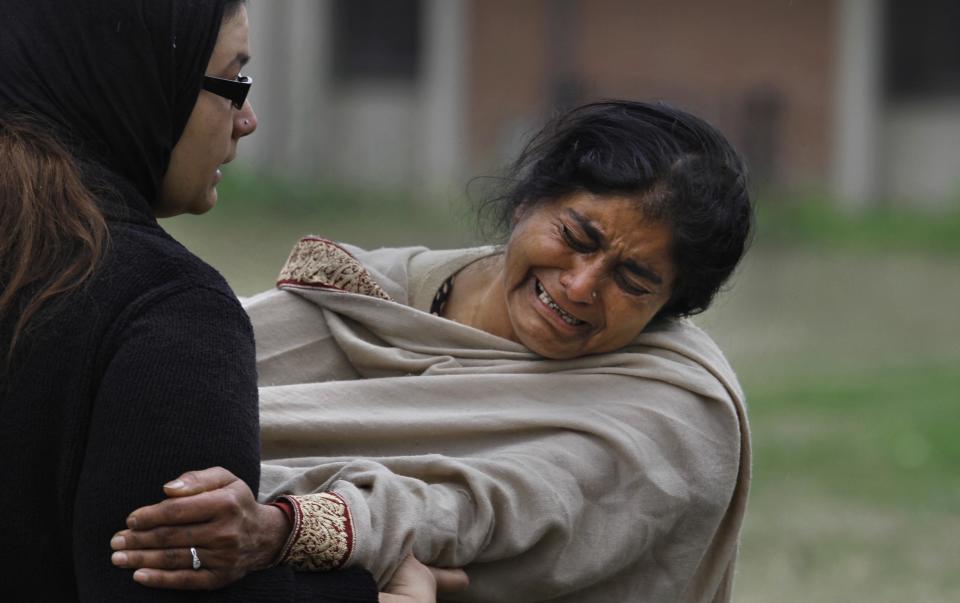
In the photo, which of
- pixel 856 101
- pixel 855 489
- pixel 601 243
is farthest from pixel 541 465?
pixel 856 101

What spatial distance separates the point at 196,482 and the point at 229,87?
2.29 ft

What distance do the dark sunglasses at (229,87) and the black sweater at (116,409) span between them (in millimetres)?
339

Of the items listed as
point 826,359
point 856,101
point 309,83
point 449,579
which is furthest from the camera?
point 309,83

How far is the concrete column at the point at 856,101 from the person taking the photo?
1919 cm

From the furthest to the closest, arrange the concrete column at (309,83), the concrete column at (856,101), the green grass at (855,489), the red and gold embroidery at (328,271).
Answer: the concrete column at (309,83), the concrete column at (856,101), the green grass at (855,489), the red and gold embroidery at (328,271)

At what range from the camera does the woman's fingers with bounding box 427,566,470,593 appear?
2789 millimetres

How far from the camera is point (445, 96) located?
19812mm

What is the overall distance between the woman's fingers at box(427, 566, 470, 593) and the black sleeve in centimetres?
62

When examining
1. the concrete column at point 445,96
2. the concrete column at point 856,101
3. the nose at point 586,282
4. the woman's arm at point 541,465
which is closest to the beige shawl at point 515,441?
the woman's arm at point 541,465

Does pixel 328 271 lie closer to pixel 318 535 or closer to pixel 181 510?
pixel 318 535

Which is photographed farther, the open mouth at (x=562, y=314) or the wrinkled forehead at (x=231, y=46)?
the open mouth at (x=562, y=314)

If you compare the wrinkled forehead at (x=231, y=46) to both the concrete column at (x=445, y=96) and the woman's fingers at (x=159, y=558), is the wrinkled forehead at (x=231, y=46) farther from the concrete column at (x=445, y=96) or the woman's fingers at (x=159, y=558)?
the concrete column at (x=445, y=96)

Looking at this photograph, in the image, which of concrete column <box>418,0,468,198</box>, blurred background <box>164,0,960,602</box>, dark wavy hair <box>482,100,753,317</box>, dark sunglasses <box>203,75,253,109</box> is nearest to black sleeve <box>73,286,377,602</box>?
dark sunglasses <box>203,75,253,109</box>

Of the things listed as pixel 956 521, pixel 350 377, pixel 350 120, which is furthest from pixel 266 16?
pixel 350 377
